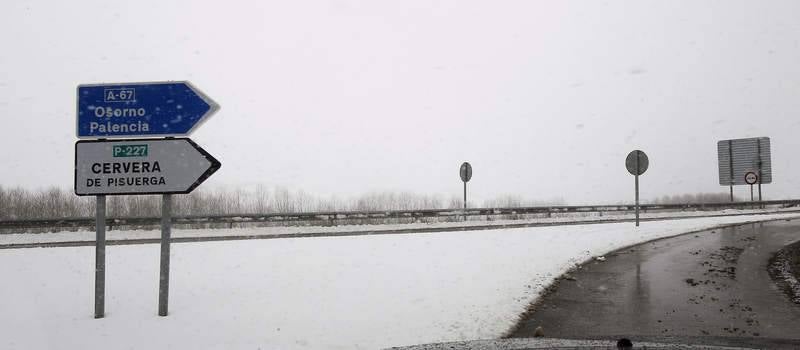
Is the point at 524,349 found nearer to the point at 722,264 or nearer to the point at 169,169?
the point at 169,169

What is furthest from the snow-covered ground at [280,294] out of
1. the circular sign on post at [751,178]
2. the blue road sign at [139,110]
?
the circular sign on post at [751,178]

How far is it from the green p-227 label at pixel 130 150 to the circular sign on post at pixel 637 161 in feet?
51.7

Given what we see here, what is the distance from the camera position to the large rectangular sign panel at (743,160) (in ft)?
122

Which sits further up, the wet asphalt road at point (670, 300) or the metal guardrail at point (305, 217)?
the metal guardrail at point (305, 217)

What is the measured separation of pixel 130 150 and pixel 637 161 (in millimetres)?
16026

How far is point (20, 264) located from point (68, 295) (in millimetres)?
3108

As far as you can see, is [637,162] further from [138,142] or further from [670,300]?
[138,142]

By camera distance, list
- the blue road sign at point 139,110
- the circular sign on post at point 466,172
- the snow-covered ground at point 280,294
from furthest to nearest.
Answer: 1. the circular sign on post at point 466,172
2. the blue road sign at point 139,110
3. the snow-covered ground at point 280,294

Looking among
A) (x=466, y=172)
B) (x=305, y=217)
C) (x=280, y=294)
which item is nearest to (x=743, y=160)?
(x=466, y=172)

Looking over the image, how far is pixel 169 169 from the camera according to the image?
252 inches

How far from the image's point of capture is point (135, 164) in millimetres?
6430

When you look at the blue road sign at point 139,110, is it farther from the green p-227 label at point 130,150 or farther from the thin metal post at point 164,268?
the thin metal post at point 164,268

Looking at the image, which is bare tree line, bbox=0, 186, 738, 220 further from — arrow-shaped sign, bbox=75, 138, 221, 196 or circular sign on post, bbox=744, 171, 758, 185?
circular sign on post, bbox=744, 171, 758, 185

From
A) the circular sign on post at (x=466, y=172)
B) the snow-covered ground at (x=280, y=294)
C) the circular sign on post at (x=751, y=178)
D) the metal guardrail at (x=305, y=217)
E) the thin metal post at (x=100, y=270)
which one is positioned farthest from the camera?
the circular sign on post at (x=751, y=178)
